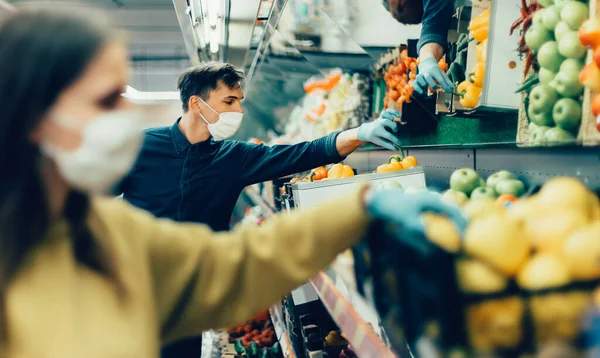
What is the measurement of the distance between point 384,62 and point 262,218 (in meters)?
1.52

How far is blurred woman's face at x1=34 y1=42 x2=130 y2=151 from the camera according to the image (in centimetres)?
87

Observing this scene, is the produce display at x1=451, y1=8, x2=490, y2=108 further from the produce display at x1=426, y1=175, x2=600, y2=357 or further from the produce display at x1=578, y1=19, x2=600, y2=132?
the produce display at x1=426, y1=175, x2=600, y2=357

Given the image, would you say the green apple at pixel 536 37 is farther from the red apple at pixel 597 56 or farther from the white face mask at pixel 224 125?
the white face mask at pixel 224 125

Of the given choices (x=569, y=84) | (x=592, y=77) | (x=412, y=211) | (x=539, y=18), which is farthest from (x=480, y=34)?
(x=412, y=211)

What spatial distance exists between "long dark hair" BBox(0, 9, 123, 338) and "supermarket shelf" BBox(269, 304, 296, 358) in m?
1.90

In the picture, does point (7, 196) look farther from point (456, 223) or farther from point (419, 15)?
point (419, 15)

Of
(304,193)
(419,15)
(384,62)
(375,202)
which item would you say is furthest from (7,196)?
(384,62)

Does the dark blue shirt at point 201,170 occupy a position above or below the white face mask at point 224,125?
below

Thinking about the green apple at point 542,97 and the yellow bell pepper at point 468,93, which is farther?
the yellow bell pepper at point 468,93

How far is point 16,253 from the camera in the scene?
864 mm

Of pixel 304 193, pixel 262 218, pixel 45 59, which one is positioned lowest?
pixel 262 218

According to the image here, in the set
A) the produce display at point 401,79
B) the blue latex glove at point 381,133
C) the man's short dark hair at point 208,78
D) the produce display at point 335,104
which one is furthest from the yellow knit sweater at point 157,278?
the produce display at point 335,104

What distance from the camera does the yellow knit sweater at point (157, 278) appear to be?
839 mm

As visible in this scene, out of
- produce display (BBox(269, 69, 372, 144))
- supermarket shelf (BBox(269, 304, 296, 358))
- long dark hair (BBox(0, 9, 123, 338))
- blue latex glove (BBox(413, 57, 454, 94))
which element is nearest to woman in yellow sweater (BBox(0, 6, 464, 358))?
long dark hair (BBox(0, 9, 123, 338))
